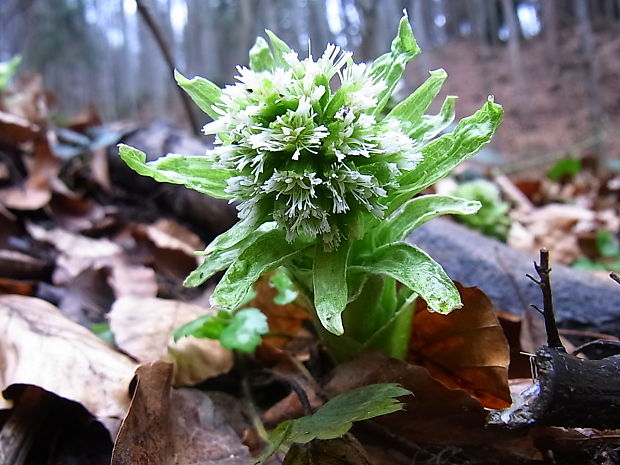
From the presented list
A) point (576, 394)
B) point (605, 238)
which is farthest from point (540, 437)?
point (605, 238)

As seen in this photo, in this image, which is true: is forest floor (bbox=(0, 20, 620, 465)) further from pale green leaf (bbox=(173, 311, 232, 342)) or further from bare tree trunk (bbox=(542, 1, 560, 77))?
bare tree trunk (bbox=(542, 1, 560, 77))

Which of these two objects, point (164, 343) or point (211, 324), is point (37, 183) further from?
point (211, 324)

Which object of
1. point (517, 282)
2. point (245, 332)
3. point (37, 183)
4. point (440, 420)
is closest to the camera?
point (440, 420)

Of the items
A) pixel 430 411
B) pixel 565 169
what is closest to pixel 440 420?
pixel 430 411

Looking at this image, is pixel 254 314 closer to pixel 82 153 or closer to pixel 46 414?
pixel 46 414

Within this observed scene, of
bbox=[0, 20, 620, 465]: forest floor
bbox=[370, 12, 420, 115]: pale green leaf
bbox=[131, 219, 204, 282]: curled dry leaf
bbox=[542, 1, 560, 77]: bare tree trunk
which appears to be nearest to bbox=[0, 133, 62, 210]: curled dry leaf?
bbox=[0, 20, 620, 465]: forest floor
